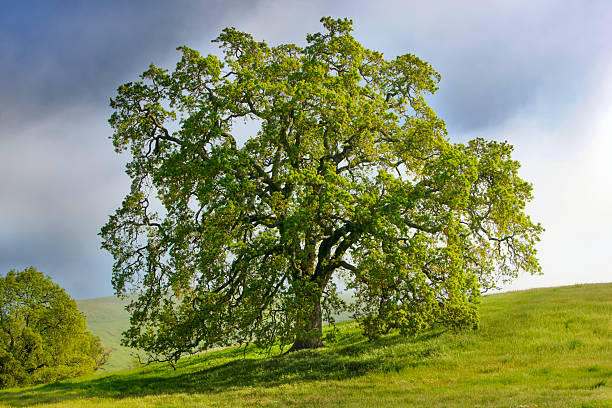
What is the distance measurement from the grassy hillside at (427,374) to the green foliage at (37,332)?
700 inches

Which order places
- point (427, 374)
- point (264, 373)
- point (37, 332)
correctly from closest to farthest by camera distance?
point (427, 374) < point (264, 373) < point (37, 332)

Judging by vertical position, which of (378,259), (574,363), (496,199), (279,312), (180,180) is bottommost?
(574,363)

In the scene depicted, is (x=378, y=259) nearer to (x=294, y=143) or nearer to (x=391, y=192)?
(x=391, y=192)

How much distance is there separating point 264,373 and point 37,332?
3241cm

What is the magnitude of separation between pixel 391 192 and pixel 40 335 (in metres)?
40.3

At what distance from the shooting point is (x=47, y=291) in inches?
1842

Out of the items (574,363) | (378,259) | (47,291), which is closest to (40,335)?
(47,291)

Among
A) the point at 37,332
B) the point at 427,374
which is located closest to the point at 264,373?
the point at 427,374

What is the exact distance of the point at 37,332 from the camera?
146 ft

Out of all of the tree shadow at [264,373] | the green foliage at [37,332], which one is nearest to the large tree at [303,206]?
the tree shadow at [264,373]

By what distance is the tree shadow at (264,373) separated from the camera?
73.1 ft

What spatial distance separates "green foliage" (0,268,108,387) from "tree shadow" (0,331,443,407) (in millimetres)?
17539

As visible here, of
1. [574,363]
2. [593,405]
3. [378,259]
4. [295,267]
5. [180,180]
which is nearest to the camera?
[593,405]

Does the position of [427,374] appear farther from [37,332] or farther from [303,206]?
[37,332]
